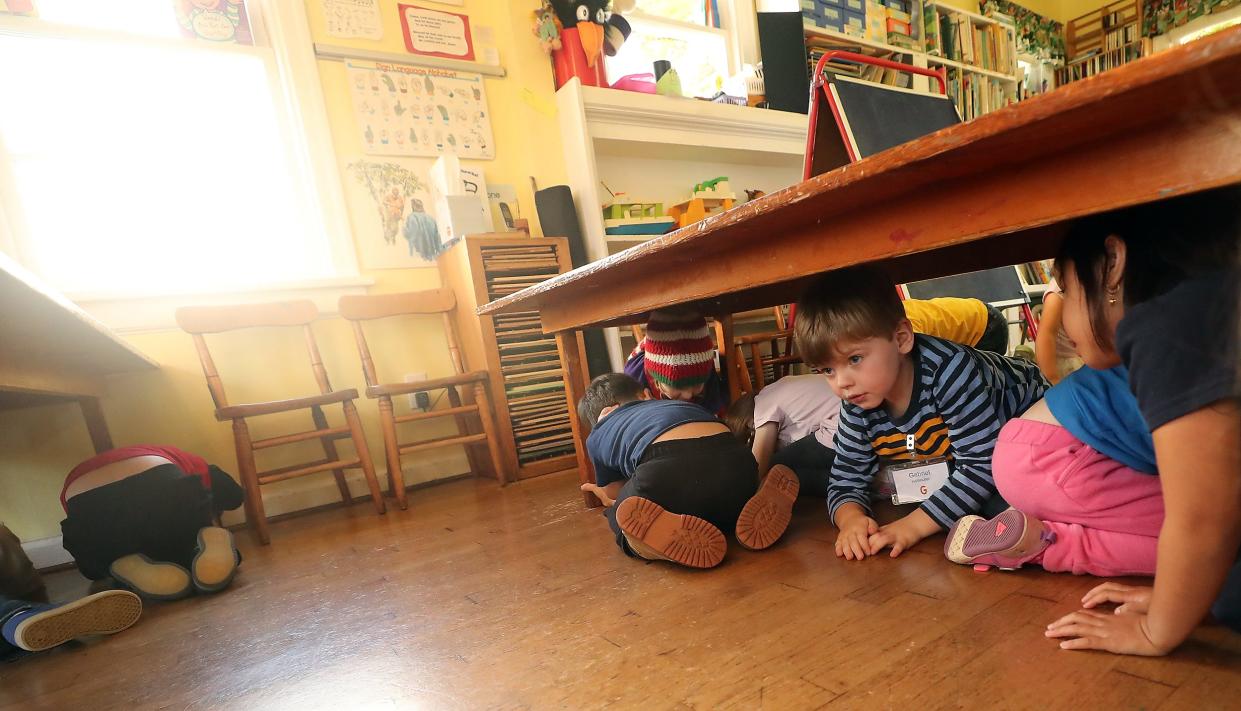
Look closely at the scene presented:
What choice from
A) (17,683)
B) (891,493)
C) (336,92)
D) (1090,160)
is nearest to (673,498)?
(891,493)

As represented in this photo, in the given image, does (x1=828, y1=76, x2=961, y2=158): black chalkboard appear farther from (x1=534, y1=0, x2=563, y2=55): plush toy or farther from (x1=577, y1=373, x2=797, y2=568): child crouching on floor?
(x1=534, y1=0, x2=563, y2=55): plush toy

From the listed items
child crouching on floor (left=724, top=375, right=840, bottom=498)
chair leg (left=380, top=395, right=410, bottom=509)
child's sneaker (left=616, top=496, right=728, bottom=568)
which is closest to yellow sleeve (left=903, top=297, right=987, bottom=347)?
child crouching on floor (left=724, top=375, right=840, bottom=498)

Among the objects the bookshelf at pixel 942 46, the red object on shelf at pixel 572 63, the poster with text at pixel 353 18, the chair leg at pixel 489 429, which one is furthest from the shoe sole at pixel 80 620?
the bookshelf at pixel 942 46

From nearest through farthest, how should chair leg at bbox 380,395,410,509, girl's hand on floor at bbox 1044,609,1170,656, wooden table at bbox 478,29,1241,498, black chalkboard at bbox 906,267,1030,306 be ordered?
wooden table at bbox 478,29,1241,498 < girl's hand on floor at bbox 1044,609,1170,656 < chair leg at bbox 380,395,410,509 < black chalkboard at bbox 906,267,1030,306

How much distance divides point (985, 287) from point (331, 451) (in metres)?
2.65

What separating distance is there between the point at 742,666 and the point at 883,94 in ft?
7.17

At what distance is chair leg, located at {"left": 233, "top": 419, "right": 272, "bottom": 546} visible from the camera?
1.75m

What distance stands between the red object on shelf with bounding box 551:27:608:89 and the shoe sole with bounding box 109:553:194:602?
2321mm

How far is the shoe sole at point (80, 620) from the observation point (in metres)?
1.00

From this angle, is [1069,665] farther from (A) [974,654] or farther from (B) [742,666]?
(B) [742,666]

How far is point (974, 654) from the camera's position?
61cm

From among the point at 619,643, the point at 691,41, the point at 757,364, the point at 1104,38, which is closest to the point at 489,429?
the point at 757,364

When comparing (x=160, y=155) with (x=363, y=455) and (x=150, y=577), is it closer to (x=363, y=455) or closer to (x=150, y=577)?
(x=363, y=455)

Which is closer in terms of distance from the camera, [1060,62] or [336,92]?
[336,92]
